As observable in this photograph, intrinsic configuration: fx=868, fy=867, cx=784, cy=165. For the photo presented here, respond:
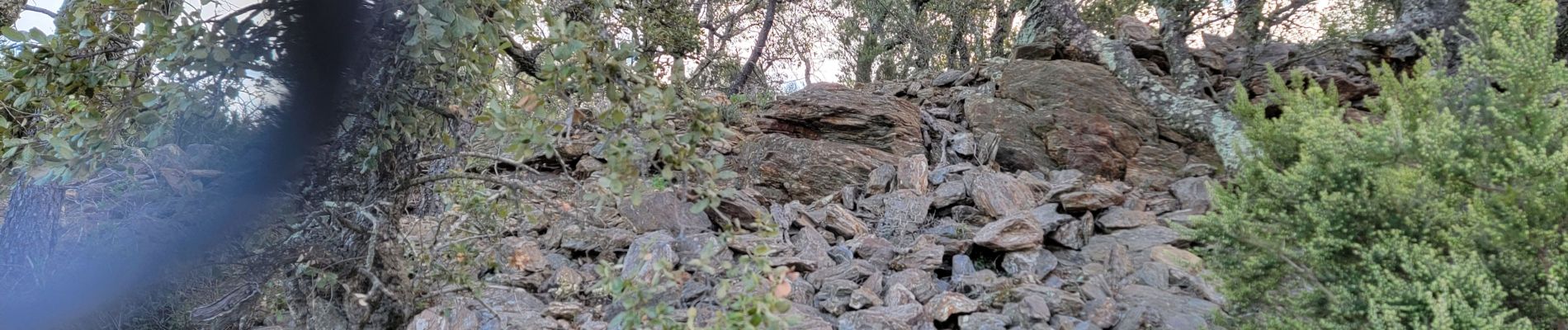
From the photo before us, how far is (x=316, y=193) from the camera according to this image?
1.99m

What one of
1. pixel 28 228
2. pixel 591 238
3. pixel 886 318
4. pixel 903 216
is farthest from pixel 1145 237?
pixel 28 228

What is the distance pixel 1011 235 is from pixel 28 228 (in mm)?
4162

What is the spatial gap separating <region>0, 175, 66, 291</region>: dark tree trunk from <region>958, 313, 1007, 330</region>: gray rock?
3.18 m

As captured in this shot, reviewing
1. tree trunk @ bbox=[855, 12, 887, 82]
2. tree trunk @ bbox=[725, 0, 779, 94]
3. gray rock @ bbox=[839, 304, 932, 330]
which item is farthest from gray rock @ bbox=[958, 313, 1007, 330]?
tree trunk @ bbox=[855, 12, 887, 82]

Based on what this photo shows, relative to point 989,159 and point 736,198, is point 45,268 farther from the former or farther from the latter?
point 989,159

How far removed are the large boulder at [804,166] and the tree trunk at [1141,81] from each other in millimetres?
2425

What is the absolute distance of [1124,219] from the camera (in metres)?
5.33

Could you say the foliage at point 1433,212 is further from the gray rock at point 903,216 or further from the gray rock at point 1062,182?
the gray rock at point 1062,182

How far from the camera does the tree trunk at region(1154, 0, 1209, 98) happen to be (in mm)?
7320

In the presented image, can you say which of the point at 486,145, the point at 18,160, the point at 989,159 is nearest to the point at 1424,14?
the point at 989,159

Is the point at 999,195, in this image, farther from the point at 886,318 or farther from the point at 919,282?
the point at 886,318

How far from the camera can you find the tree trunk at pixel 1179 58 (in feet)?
24.0

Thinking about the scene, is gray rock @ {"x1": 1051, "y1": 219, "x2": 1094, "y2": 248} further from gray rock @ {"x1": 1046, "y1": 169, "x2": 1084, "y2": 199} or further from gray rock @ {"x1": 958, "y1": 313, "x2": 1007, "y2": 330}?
gray rock @ {"x1": 958, "y1": 313, "x2": 1007, "y2": 330}

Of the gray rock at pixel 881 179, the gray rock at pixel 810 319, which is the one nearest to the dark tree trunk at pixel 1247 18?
the gray rock at pixel 881 179
